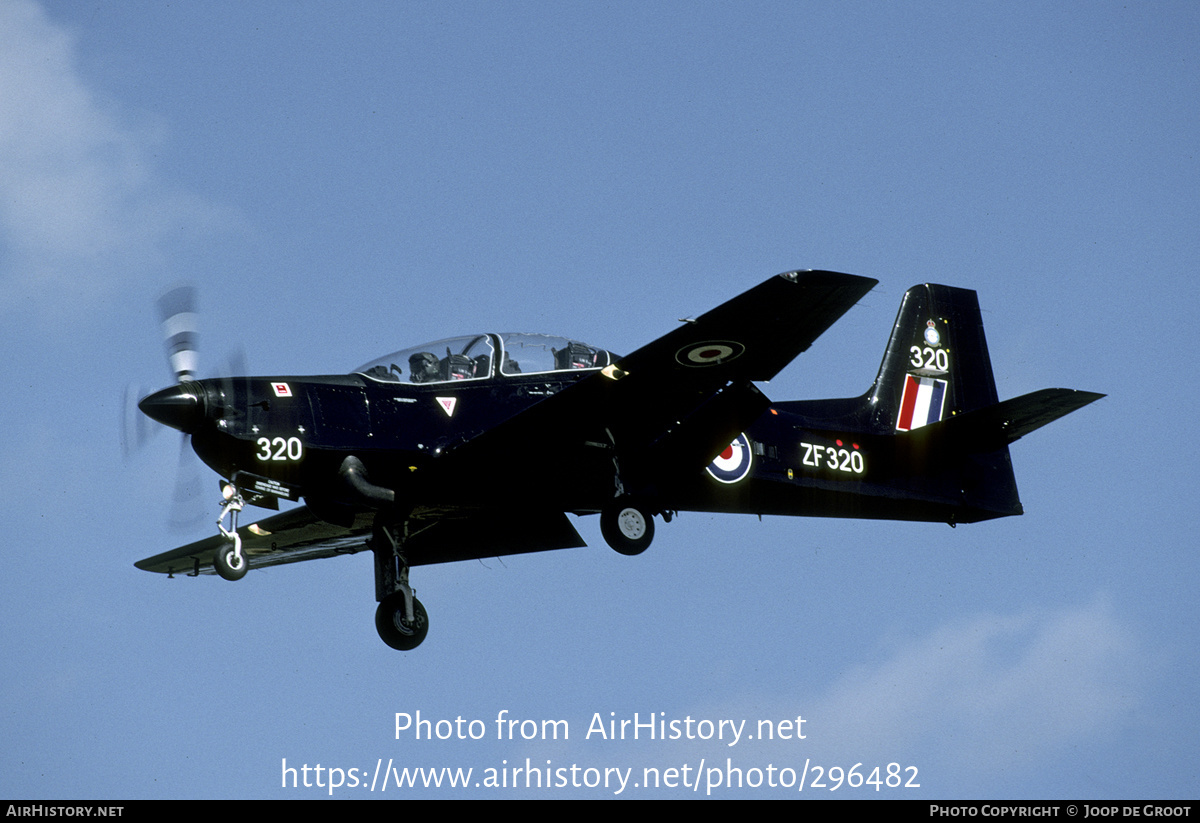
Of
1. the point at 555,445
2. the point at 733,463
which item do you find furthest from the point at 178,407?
the point at 733,463

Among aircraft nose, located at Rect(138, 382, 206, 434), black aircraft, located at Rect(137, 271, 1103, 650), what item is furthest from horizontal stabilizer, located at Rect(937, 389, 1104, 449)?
aircraft nose, located at Rect(138, 382, 206, 434)

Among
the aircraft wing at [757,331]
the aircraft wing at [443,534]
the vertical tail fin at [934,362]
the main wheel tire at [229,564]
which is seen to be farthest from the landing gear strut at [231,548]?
the vertical tail fin at [934,362]

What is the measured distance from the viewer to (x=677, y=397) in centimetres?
1564

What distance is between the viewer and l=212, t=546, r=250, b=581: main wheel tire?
14234 mm

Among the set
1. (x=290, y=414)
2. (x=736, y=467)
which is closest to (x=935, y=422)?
(x=736, y=467)

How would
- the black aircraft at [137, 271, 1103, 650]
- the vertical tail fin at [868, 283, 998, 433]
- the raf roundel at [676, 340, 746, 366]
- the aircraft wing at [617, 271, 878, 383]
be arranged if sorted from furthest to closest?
the vertical tail fin at [868, 283, 998, 433] < the raf roundel at [676, 340, 746, 366] < the black aircraft at [137, 271, 1103, 650] < the aircraft wing at [617, 271, 878, 383]

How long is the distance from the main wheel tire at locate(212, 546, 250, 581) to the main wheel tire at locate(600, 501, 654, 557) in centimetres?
384

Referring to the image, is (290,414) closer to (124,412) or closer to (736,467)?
(124,412)

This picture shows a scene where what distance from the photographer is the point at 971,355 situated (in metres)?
20.5

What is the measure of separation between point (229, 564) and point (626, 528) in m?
4.17

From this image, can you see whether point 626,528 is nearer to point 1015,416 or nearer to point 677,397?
point 677,397

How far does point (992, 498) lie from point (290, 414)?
935 cm

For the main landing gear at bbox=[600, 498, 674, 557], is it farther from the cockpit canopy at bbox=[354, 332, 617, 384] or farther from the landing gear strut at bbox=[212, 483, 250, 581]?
the landing gear strut at bbox=[212, 483, 250, 581]

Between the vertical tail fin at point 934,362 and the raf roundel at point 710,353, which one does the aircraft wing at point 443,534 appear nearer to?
the raf roundel at point 710,353
